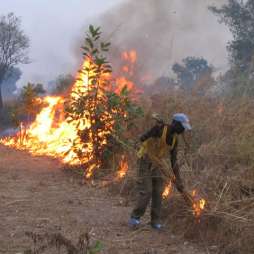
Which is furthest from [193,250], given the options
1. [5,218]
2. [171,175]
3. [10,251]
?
[5,218]

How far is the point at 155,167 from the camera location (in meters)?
7.31

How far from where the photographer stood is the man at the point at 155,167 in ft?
23.6

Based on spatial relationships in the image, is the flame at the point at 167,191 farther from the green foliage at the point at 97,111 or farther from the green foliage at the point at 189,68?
the green foliage at the point at 189,68

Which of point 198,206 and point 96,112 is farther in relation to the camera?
point 96,112

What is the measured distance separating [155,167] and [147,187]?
302 mm

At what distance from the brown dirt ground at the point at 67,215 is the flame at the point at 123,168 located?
54 cm

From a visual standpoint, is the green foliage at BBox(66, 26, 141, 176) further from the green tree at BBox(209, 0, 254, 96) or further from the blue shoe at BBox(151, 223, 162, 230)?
the green tree at BBox(209, 0, 254, 96)

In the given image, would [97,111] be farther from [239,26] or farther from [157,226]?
[239,26]

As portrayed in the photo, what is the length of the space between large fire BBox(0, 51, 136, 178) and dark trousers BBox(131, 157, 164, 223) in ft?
13.5

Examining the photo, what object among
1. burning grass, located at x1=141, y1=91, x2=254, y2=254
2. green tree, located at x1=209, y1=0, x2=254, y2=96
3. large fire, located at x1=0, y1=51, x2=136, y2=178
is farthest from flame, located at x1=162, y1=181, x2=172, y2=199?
green tree, located at x1=209, y1=0, x2=254, y2=96

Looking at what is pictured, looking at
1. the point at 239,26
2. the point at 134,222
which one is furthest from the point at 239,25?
the point at 134,222

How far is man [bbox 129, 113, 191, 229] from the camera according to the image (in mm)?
7207

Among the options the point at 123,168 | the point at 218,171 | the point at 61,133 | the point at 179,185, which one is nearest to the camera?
the point at 179,185

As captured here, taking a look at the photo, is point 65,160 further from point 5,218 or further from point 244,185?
point 244,185
